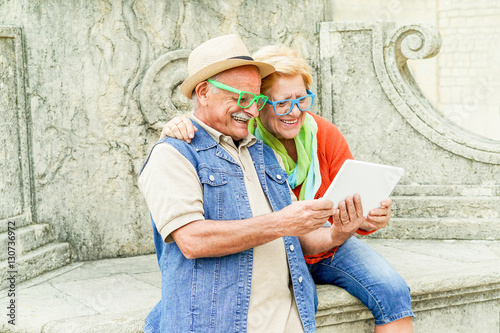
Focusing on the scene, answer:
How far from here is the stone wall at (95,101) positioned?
3.63m

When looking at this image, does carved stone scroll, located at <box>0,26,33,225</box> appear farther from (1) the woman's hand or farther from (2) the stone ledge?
(2) the stone ledge

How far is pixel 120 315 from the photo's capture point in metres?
2.72

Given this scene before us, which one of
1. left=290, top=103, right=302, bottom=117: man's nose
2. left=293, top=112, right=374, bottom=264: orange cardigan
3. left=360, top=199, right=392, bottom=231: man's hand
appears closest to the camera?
left=360, top=199, right=392, bottom=231: man's hand

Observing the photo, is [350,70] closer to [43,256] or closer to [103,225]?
[103,225]

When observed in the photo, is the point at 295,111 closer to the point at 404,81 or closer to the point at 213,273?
the point at 213,273

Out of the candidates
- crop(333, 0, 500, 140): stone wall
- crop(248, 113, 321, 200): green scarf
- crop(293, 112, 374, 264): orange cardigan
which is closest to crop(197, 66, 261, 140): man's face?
crop(248, 113, 321, 200): green scarf

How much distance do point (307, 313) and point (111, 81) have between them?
7.07ft

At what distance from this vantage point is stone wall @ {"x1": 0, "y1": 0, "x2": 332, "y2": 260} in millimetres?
3633

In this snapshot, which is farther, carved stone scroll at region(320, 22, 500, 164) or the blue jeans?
carved stone scroll at region(320, 22, 500, 164)

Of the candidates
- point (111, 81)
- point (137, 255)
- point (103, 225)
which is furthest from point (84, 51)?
point (137, 255)

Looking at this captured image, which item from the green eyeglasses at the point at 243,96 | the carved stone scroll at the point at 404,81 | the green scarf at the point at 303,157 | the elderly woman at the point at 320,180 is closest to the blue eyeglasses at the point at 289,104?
the elderly woman at the point at 320,180

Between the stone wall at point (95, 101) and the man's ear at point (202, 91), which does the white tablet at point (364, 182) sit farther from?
the stone wall at point (95, 101)

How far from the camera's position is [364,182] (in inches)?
89.3

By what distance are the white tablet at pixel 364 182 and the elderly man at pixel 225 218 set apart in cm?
12
